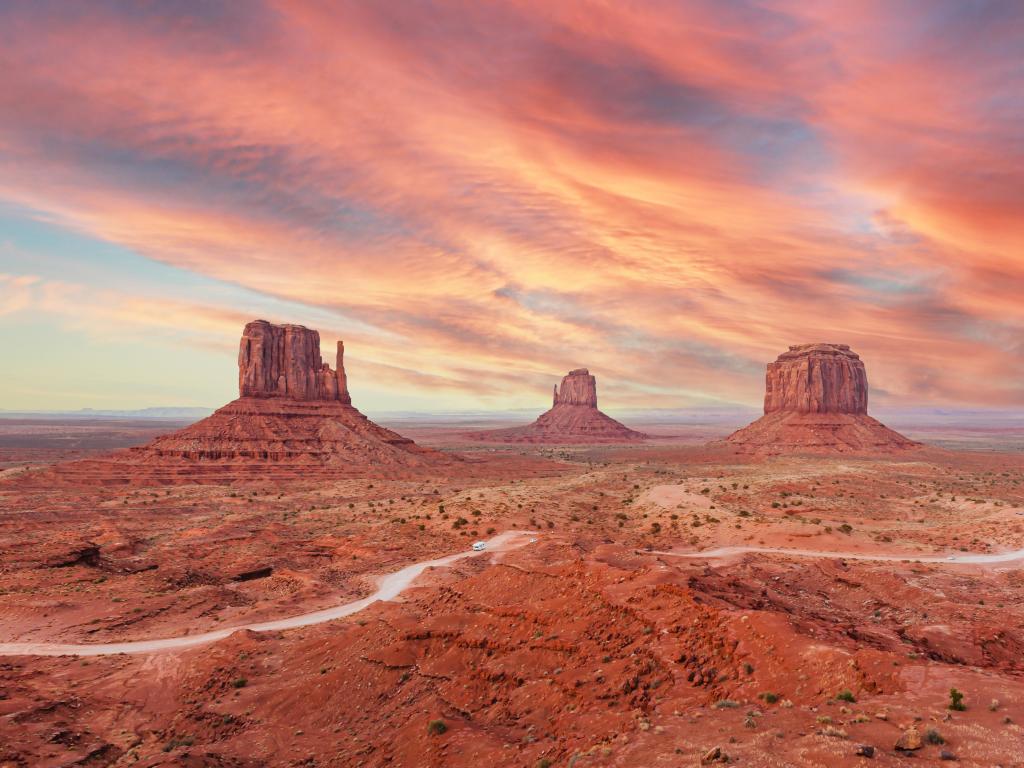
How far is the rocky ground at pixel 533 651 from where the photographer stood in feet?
52.0

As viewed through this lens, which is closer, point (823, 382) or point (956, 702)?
point (956, 702)

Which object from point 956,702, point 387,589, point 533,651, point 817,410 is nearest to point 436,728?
point 533,651

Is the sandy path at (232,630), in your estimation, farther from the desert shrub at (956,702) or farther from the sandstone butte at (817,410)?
the sandstone butte at (817,410)

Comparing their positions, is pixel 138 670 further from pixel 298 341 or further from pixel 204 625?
pixel 298 341

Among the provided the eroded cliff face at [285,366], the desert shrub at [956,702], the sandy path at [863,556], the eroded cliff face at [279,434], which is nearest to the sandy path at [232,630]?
the sandy path at [863,556]

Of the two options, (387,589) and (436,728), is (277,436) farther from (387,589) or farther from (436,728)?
(436,728)

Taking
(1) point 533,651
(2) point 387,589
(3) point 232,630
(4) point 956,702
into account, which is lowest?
(3) point 232,630

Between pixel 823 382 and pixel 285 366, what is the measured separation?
15439 centimetres

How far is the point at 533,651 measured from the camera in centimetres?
2422

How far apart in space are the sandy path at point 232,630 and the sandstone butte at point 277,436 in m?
72.6

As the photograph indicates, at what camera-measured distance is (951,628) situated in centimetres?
2708

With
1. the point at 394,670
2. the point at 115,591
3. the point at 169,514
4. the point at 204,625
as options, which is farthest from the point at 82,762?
the point at 169,514

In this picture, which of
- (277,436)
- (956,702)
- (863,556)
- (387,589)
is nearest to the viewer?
(956,702)

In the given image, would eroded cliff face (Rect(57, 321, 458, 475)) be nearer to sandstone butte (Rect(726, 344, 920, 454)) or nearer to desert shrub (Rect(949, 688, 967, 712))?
sandstone butte (Rect(726, 344, 920, 454))
